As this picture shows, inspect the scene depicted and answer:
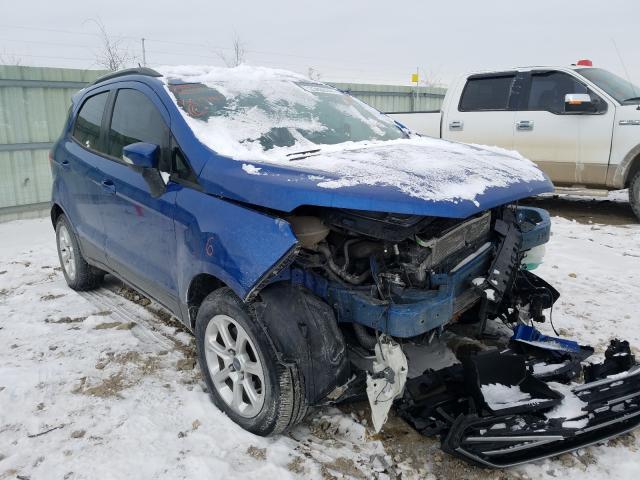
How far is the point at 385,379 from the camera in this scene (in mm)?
2326

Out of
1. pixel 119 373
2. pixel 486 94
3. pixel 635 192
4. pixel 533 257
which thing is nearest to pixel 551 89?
pixel 486 94

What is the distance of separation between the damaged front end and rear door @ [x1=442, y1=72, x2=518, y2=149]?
500cm

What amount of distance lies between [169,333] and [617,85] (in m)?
6.56

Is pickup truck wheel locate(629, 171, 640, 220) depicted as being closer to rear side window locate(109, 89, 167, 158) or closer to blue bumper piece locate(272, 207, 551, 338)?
blue bumper piece locate(272, 207, 551, 338)

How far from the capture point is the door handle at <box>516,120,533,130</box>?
7.15 m

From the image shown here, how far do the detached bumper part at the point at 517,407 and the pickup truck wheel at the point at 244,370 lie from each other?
2.01 ft

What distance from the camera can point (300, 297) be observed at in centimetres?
245

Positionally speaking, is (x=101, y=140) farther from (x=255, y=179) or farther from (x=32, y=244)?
(x=32, y=244)

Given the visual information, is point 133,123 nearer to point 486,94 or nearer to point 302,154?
point 302,154

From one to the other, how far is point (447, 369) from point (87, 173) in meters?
2.90

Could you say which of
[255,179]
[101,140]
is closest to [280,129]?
[255,179]

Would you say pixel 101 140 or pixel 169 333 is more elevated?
pixel 101 140

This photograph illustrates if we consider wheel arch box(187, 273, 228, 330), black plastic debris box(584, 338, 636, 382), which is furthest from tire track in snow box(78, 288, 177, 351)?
black plastic debris box(584, 338, 636, 382)

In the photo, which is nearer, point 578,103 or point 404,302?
point 404,302
